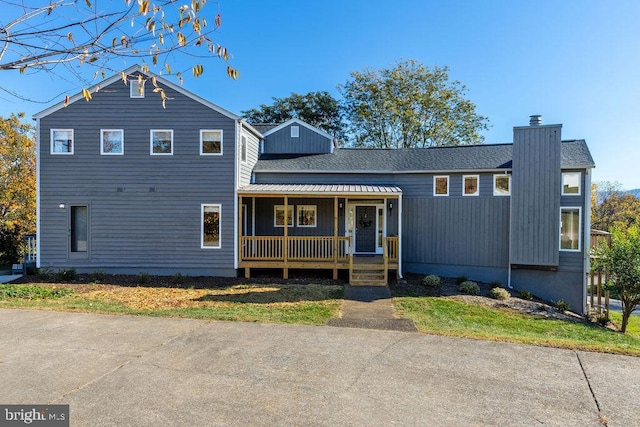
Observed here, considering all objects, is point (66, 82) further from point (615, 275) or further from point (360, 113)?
point (360, 113)

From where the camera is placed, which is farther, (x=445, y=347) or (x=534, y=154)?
(x=534, y=154)

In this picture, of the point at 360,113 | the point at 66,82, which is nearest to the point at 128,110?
the point at 66,82

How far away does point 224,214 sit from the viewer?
1302cm

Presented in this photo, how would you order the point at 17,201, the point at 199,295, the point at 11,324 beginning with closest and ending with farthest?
the point at 11,324 < the point at 199,295 < the point at 17,201

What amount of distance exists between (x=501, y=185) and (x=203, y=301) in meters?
11.2

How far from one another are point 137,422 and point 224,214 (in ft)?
32.4

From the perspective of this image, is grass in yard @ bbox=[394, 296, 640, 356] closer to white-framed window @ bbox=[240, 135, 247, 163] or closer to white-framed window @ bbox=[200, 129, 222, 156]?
white-framed window @ bbox=[240, 135, 247, 163]

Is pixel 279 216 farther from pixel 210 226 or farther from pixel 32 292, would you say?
pixel 32 292

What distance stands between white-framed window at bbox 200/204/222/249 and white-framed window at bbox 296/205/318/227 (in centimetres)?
341

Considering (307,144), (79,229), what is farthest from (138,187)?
(307,144)

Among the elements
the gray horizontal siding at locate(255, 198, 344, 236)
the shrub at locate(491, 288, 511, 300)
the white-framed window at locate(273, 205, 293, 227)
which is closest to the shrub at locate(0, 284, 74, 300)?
the gray horizontal siding at locate(255, 198, 344, 236)

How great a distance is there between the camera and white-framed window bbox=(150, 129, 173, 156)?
13.0 m

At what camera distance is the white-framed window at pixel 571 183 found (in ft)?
42.3

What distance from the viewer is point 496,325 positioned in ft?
28.3
